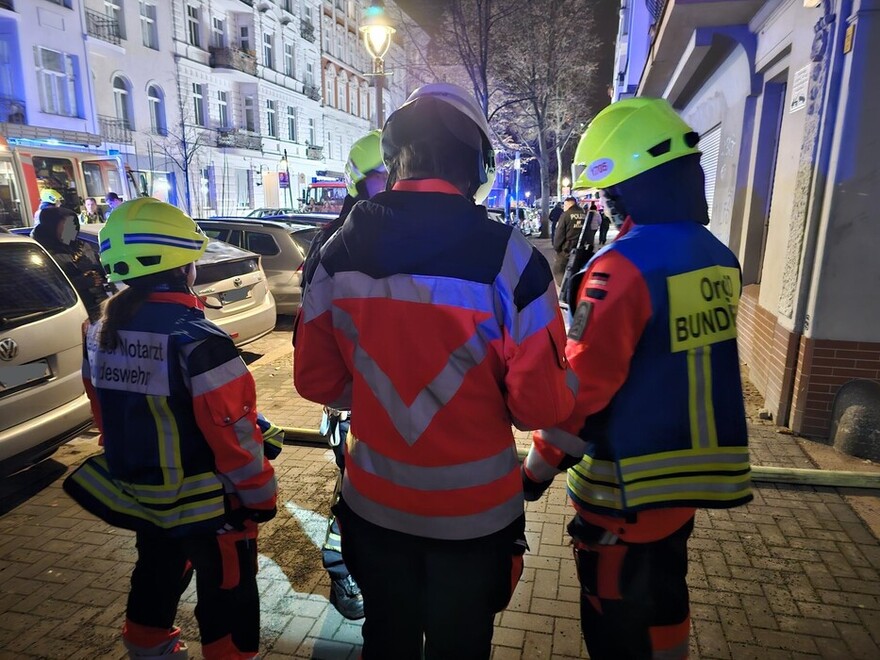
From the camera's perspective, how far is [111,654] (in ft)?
8.50

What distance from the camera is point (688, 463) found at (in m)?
1.80

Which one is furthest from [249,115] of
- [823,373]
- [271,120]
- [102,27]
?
[823,373]

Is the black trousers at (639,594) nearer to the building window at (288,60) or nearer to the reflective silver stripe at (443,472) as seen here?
the reflective silver stripe at (443,472)

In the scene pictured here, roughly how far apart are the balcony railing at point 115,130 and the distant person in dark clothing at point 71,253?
1978 centimetres

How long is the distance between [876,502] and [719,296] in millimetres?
2993

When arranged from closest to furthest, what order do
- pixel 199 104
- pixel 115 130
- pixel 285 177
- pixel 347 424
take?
pixel 347 424, pixel 115 130, pixel 199 104, pixel 285 177

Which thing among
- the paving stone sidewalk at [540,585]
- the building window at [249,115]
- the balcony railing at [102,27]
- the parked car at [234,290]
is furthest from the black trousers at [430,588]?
the building window at [249,115]

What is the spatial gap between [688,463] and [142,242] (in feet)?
6.47

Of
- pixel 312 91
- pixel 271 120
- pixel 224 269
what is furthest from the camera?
pixel 312 91

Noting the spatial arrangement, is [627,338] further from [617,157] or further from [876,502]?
[876,502]

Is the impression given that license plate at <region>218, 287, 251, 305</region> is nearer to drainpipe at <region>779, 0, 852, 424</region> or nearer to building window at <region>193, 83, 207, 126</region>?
drainpipe at <region>779, 0, 852, 424</region>

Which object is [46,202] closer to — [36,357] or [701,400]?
[36,357]

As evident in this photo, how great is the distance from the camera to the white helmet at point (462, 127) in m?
1.59

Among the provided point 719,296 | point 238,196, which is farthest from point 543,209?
point 719,296
